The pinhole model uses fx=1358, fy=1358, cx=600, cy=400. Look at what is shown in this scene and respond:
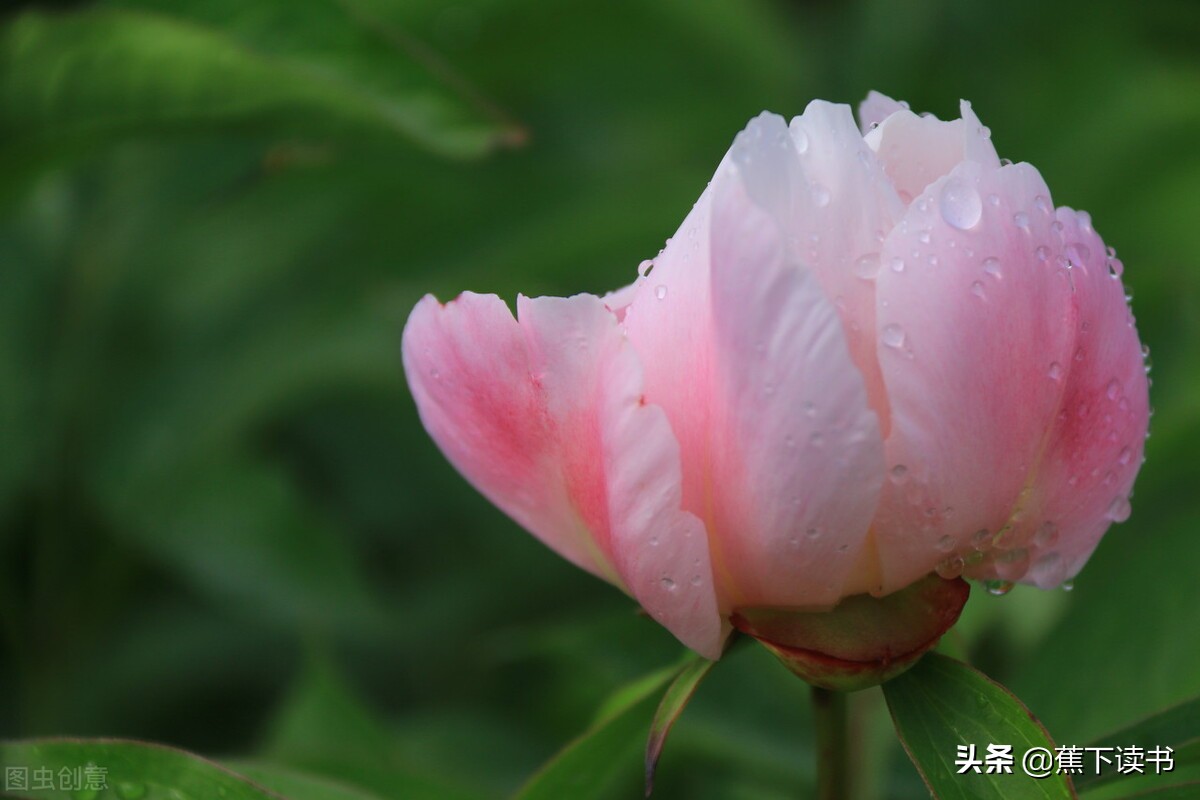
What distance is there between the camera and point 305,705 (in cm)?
90

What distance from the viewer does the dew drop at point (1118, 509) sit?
18.9 inches

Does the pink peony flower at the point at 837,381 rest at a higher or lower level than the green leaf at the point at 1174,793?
higher

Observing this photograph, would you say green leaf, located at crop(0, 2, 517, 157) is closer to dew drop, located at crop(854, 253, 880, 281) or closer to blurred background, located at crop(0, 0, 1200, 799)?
blurred background, located at crop(0, 0, 1200, 799)

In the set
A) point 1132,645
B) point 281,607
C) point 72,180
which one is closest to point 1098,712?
→ point 1132,645

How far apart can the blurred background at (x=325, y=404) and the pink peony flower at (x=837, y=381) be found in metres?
0.29

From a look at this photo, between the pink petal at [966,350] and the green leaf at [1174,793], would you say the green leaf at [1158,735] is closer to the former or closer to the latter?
the green leaf at [1174,793]

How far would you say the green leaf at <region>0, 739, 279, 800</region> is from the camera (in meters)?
0.49

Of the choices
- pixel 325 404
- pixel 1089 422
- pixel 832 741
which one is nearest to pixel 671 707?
pixel 832 741

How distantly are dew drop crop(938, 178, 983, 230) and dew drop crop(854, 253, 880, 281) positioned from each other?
0.03 m

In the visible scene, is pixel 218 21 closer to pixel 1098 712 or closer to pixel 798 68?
pixel 1098 712

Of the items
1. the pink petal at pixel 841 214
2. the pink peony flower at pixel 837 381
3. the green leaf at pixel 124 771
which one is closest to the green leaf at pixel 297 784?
the green leaf at pixel 124 771

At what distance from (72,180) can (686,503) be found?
910mm

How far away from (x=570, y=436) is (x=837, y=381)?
0.11 m

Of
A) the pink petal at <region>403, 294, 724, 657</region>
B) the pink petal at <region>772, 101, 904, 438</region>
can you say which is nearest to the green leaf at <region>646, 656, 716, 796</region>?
the pink petal at <region>403, 294, 724, 657</region>
